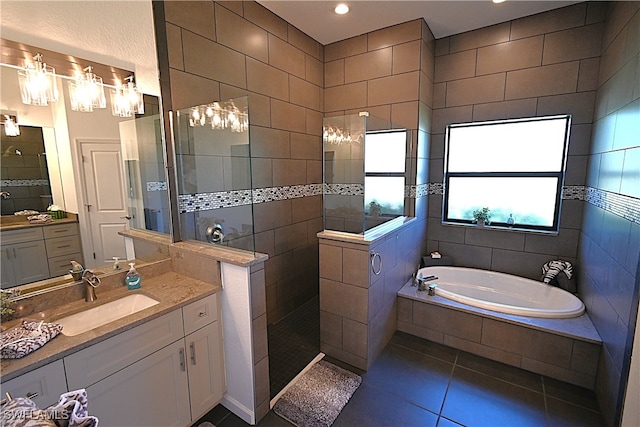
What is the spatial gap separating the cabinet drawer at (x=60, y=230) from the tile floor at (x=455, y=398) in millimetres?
1429

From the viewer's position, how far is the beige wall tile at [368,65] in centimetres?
307

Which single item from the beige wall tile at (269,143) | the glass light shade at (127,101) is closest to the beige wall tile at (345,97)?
the beige wall tile at (269,143)

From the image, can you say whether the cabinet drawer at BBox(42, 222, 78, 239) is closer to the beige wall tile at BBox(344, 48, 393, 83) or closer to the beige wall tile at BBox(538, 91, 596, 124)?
the beige wall tile at BBox(344, 48, 393, 83)

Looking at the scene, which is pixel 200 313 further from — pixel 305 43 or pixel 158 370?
pixel 305 43

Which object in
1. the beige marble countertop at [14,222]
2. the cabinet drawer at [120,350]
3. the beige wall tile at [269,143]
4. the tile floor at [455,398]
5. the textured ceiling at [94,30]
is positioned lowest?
the tile floor at [455,398]

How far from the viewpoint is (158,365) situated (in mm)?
1538

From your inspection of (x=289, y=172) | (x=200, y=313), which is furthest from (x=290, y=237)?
(x=200, y=313)

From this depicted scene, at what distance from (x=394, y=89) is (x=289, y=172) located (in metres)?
1.43

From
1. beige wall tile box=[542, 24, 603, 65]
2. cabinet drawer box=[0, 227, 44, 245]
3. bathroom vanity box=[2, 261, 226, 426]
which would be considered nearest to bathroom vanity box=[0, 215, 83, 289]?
cabinet drawer box=[0, 227, 44, 245]

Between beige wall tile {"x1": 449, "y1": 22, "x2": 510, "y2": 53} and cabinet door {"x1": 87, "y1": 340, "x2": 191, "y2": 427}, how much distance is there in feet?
12.7

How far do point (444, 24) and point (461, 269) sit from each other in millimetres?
2691

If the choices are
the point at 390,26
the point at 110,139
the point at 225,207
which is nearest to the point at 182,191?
the point at 225,207

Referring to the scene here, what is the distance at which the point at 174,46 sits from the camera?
1.97 metres

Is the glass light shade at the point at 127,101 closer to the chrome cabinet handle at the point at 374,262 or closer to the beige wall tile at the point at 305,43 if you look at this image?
the beige wall tile at the point at 305,43
